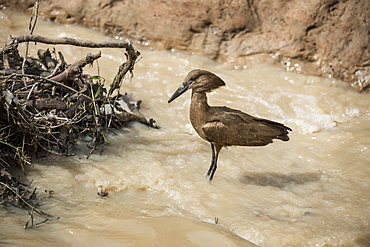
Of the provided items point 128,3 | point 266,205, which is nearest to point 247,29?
point 128,3

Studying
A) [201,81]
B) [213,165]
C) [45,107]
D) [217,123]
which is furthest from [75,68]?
[213,165]

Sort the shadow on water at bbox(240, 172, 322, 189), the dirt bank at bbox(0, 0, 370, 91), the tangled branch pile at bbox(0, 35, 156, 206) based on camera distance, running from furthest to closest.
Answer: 1. the dirt bank at bbox(0, 0, 370, 91)
2. the shadow on water at bbox(240, 172, 322, 189)
3. the tangled branch pile at bbox(0, 35, 156, 206)

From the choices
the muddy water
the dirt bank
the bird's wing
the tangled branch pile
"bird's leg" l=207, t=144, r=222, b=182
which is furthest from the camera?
the dirt bank

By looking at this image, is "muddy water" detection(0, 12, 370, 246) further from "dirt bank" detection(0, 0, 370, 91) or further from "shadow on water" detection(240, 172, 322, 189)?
"dirt bank" detection(0, 0, 370, 91)

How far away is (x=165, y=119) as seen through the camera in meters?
7.22

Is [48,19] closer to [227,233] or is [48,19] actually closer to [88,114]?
[88,114]

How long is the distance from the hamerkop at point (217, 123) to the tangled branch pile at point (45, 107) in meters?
0.93

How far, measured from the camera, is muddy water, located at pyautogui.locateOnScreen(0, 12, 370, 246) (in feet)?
12.9

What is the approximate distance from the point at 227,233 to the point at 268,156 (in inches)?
95.9

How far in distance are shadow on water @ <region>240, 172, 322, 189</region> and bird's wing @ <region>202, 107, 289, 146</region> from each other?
0.48 meters

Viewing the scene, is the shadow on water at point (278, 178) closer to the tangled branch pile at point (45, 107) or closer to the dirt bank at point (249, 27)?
the tangled branch pile at point (45, 107)

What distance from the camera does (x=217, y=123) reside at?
17.4 feet

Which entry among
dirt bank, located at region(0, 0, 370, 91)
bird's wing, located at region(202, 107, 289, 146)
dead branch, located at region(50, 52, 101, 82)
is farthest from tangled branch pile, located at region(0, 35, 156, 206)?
dirt bank, located at region(0, 0, 370, 91)

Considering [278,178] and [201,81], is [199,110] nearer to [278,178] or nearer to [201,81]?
[201,81]
